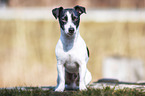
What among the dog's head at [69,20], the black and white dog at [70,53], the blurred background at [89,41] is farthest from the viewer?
the blurred background at [89,41]

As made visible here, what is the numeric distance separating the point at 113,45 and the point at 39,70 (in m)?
2.39

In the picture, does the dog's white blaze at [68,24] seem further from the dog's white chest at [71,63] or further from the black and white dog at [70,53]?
the dog's white chest at [71,63]

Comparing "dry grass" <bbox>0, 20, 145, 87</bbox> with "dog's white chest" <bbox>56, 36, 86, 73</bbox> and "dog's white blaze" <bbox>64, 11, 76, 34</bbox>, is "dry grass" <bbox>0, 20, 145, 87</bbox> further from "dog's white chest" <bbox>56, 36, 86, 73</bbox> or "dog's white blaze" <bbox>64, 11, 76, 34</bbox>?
"dog's white blaze" <bbox>64, 11, 76, 34</bbox>

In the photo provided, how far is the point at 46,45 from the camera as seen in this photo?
9.17m

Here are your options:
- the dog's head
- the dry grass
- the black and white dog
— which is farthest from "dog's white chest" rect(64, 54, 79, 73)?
the dry grass

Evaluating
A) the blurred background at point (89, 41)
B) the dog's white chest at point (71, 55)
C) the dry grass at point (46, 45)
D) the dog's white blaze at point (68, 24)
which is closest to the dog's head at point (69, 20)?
the dog's white blaze at point (68, 24)

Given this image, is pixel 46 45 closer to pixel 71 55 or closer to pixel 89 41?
pixel 89 41

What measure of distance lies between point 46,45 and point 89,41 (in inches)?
54.0

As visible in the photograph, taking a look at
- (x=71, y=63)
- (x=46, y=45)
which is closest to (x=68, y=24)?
(x=71, y=63)

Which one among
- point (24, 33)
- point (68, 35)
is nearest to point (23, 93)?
point (68, 35)

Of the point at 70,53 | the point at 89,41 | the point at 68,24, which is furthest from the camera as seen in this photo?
the point at 89,41

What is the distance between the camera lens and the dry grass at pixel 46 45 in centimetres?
876

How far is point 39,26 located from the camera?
9.45m

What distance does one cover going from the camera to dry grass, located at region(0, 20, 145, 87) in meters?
8.76
